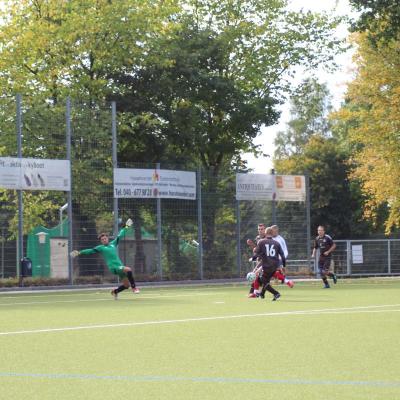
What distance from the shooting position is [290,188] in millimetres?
43625

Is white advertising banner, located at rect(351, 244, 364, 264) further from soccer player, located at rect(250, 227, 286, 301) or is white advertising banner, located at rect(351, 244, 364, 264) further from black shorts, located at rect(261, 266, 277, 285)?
black shorts, located at rect(261, 266, 277, 285)

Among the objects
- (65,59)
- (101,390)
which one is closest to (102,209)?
(65,59)

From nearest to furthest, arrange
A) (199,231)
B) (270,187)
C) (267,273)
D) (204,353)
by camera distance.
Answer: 1. (204,353)
2. (267,273)
3. (199,231)
4. (270,187)

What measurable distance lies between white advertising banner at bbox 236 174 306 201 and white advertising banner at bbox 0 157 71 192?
26.6 feet

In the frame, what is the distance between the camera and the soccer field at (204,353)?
8.99m

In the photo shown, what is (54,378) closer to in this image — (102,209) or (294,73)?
(102,209)

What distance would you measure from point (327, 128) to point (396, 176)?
5476cm

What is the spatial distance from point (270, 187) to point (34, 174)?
36.5 ft

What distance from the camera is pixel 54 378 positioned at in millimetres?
9844

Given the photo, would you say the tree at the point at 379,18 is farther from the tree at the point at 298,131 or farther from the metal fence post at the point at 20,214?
the tree at the point at 298,131

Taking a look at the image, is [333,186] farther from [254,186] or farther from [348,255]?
[254,186]

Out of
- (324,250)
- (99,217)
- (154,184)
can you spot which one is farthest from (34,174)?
(324,250)

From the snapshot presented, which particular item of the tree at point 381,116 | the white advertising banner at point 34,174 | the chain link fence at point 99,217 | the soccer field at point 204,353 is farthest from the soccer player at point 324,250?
the tree at point 381,116

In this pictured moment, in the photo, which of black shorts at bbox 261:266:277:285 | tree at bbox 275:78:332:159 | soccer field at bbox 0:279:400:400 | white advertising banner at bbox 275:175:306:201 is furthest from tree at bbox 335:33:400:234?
tree at bbox 275:78:332:159
